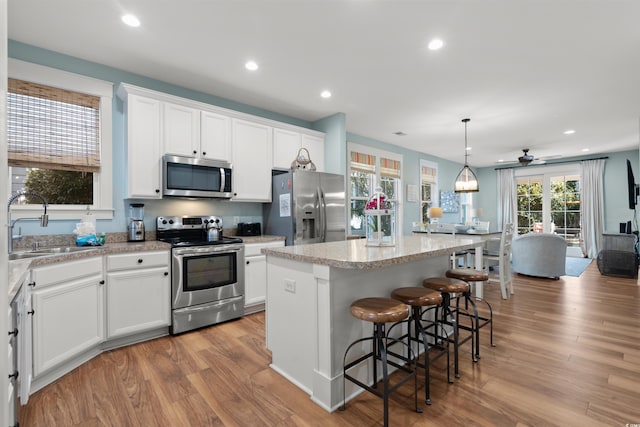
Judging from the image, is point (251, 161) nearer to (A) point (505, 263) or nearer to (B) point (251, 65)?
(B) point (251, 65)

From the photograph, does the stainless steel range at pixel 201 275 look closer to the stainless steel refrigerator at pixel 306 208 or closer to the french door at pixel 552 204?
the stainless steel refrigerator at pixel 306 208

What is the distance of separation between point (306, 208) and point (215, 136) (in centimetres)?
136

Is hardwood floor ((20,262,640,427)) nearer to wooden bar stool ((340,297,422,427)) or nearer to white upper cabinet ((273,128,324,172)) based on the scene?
wooden bar stool ((340,297,422,427))

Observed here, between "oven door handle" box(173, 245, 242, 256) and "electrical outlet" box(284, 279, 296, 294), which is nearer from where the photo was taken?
"electrical outlet" box(284, 279, 296, 294)

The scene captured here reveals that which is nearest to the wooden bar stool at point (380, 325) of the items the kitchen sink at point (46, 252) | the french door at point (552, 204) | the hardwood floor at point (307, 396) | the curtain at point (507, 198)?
the hardwood floor at point (307, 396)

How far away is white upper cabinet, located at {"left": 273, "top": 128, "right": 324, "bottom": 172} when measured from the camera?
401 cm

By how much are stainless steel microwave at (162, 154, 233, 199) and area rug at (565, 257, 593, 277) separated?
6.15m

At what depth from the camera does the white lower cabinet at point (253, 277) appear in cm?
334

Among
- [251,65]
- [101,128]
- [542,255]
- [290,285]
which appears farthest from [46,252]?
[542,255]

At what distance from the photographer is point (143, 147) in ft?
9.84

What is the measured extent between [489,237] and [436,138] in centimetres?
218

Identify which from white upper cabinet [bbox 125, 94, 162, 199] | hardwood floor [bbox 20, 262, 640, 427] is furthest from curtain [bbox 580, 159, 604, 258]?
white upper cabinet [bbox 125, 94, 162, 199]

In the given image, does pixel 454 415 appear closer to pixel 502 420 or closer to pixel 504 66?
pixel 502 420

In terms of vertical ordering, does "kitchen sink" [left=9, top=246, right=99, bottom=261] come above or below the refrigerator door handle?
below
